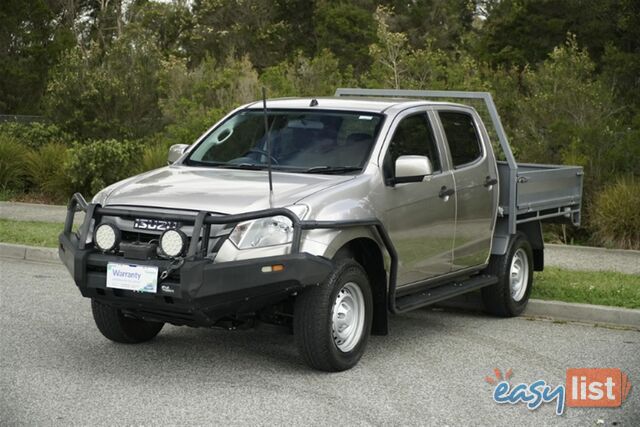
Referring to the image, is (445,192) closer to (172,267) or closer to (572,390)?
(572,390)

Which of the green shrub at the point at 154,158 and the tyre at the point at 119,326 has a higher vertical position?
the green shrub at the point at 154,158

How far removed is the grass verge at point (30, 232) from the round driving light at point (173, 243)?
6261mm

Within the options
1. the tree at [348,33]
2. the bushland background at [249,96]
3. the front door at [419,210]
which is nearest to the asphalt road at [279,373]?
the front door at [419,210]

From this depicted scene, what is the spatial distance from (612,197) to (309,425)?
9.32 metres

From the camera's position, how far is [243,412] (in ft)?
21.6

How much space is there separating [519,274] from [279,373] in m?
3.44

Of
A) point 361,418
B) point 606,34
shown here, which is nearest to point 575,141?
point 361,418

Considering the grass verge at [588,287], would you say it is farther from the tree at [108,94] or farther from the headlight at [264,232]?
the tree at [108,94]

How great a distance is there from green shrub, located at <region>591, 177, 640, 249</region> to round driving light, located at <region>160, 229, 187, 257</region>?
8.78m

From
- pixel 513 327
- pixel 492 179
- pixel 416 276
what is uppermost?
pixel 492 179

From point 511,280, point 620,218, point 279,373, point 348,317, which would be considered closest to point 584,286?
point 511,280

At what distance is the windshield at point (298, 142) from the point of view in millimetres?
8297

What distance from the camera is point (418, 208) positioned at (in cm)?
850

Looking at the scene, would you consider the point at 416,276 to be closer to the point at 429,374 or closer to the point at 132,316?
the point at 429,374
